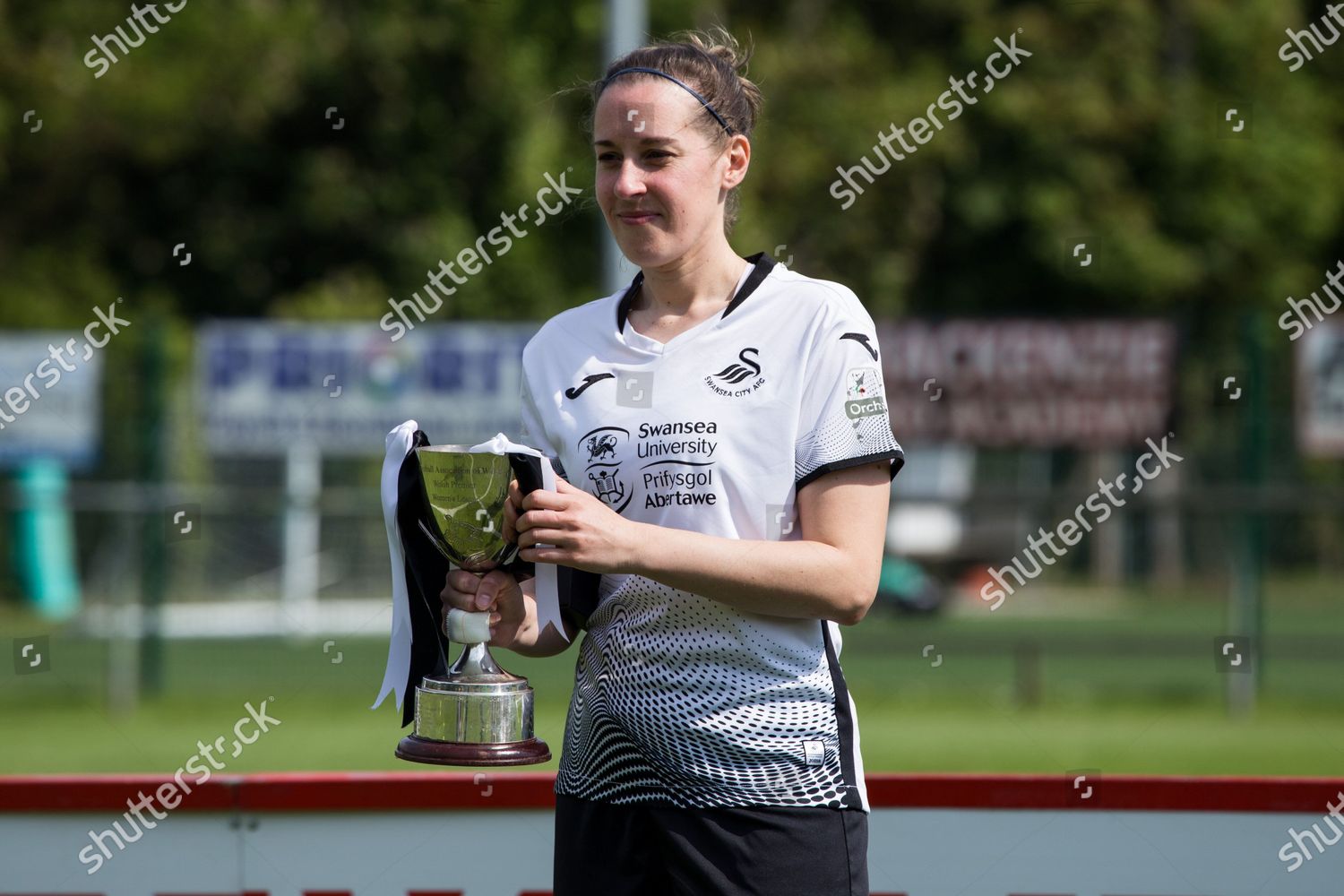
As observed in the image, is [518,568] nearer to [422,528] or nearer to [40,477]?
[422,528]

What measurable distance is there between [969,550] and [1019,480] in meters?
4.30

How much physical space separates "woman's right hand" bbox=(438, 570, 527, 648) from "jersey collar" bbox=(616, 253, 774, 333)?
16.4 inches

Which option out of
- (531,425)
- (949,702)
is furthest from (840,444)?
(949,702)

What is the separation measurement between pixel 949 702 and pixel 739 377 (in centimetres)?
929

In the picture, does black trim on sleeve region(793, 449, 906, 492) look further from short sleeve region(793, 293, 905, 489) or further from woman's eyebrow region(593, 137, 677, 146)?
woman's eyebrow region(593, 137, 677, 146)

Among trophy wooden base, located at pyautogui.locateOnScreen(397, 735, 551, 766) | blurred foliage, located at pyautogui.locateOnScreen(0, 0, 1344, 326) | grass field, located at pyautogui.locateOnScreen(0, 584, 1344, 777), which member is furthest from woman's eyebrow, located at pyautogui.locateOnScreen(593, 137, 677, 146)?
blurred foliage, located at pyautogui.locateOnScreen(0, 0, 1344, 326)

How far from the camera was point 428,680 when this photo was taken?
2555mm

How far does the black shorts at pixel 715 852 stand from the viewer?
231 cm

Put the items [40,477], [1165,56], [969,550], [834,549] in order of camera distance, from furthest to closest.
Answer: [1165,56] → [969,550] → [40,477] → [834,549]

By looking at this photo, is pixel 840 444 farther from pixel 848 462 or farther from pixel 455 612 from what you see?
pixel 455 612

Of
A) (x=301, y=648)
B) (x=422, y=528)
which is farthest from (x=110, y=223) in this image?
(x=422, y=528)

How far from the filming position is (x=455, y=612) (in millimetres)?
2492

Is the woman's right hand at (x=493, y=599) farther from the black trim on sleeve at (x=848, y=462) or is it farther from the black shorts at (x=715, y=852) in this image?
the black trim on sleeve at (x=848, y=462)

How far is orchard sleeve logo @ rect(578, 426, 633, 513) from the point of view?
2391 millimetres
